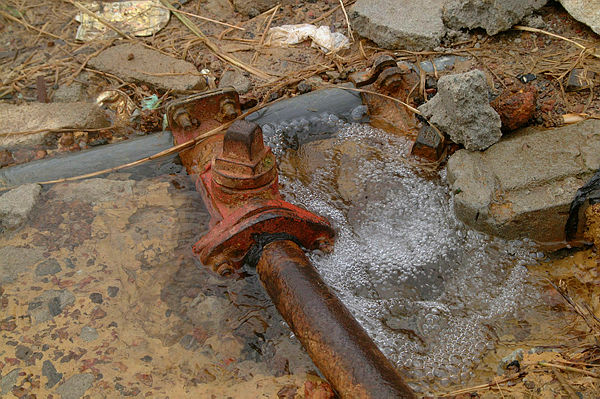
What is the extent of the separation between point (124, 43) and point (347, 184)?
2322 millimetres

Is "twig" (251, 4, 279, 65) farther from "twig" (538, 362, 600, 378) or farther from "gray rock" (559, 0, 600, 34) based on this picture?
"twig" (538, 362, 600, 378)

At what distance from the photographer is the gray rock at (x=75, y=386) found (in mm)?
1916

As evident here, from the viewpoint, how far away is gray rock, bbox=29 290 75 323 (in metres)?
2.18

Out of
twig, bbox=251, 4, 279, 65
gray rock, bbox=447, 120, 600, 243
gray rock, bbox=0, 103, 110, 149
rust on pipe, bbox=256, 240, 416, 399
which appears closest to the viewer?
rust on pipe, bbox=256, 240, 416, 399

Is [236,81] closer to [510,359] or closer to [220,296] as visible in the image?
[220,296]

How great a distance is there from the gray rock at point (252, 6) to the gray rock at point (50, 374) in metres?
3.30

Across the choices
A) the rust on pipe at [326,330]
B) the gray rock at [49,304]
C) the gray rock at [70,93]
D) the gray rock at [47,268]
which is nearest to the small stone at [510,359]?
the rust on pipe at [326,330]

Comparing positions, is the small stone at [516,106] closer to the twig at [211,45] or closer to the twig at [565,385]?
the twig at [565,385]

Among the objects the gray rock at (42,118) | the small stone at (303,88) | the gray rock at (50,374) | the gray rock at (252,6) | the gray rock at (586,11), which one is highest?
the gray rock at (586,11)

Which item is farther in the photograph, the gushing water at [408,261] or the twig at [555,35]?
the twig at [555,35]

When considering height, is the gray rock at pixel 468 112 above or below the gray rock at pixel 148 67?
above

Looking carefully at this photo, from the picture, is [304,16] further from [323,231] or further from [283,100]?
[323,231]

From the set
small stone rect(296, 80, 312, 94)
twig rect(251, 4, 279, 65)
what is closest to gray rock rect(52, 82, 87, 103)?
twig rect(251, 4, 279, 65)

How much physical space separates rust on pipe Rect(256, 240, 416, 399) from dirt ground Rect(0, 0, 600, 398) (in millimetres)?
256
